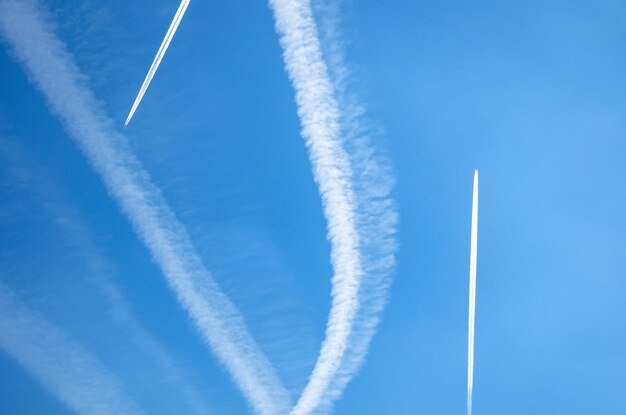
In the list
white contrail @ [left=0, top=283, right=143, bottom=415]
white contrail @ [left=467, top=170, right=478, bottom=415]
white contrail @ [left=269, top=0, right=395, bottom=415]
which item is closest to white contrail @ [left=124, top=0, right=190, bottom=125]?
white contrail @ [left=269, top=0, right=395, bottom=415]

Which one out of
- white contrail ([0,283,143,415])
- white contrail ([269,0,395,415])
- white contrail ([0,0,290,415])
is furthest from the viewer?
white contrail ([0,283,143,415])

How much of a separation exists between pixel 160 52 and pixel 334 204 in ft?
4.96

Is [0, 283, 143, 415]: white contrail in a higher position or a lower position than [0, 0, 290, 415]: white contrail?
lower

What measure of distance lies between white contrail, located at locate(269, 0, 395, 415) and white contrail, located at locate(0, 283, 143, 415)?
1270 mm

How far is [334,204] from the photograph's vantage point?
4609 mm

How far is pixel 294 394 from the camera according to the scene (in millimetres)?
4727

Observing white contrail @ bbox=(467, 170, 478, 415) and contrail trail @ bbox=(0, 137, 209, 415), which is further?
white contrail @ bbox=(467, 170, 478, 415)

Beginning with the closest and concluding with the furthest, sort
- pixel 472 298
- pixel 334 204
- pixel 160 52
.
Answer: pixel 160 52, pixel 334 204, pixel 472 298

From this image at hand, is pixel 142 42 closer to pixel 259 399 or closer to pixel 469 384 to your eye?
pixel 259 399

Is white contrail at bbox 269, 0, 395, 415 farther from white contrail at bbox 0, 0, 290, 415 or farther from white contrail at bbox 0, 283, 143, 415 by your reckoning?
white contrail at bbox 0, 283, 143, 415

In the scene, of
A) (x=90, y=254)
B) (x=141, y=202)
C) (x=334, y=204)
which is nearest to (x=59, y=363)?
(x=90, y=254)

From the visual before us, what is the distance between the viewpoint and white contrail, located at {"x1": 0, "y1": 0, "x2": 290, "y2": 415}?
4227mm

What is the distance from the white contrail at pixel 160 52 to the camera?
4.40 meters

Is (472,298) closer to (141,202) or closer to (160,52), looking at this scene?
(141,202)
